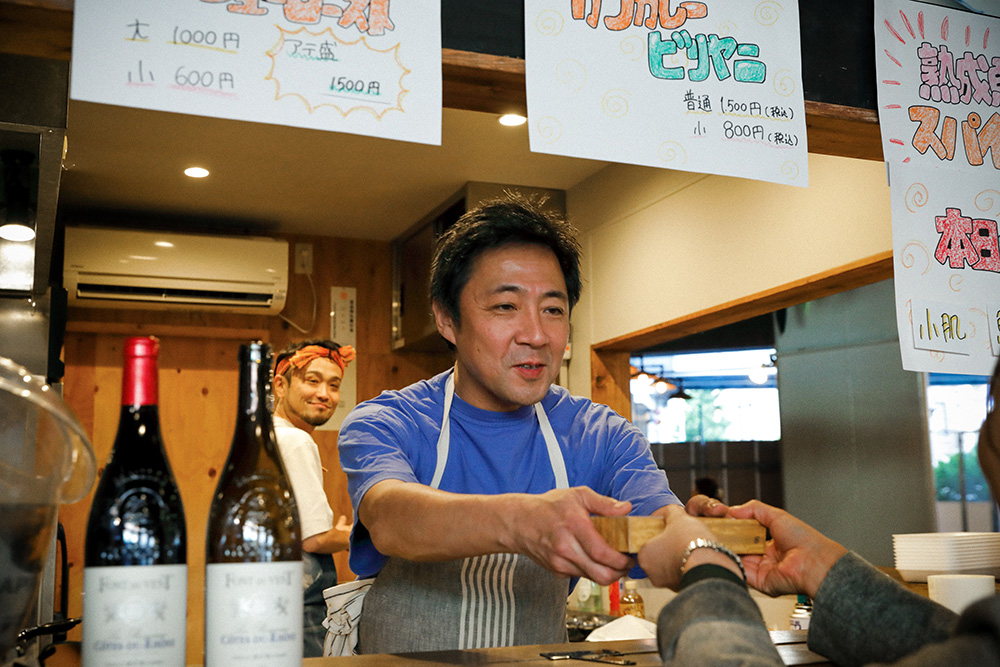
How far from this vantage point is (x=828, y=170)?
2.82 m

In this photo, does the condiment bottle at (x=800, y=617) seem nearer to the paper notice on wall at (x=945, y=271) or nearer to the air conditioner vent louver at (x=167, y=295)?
the paper notice on wall at (x=945, y=271)

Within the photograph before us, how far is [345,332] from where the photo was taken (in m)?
5.10

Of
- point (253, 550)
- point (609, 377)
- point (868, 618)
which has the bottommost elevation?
point (868, 618)

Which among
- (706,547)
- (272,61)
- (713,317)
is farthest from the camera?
(713,317)

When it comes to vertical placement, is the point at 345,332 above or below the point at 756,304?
above

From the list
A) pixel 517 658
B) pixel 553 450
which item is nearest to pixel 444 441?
pixel 553 450

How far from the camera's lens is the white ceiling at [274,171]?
3613 millimetres

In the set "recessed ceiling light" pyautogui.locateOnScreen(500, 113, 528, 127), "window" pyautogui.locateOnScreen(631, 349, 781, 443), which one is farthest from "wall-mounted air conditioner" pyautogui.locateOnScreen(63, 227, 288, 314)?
"window" pyautogui.locateOnScreen(631, 349, 781, 443)

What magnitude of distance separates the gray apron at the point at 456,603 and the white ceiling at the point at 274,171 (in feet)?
7.43

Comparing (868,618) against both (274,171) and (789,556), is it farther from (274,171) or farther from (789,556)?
(274,171)

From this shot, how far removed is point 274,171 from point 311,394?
3.82 ft

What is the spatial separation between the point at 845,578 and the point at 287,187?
3738 millimetres

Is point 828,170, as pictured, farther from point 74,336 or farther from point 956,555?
point 74,336

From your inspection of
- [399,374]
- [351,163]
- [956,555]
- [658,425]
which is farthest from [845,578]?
[658,425]
